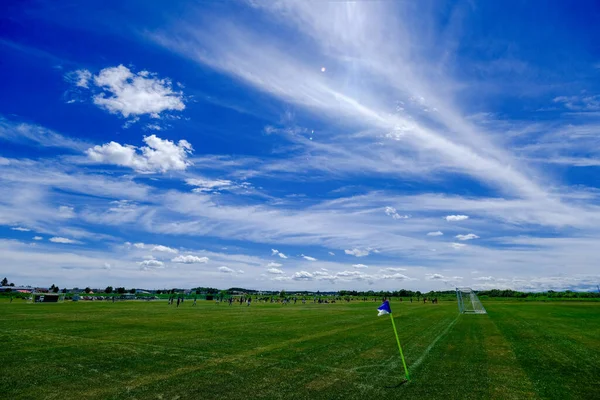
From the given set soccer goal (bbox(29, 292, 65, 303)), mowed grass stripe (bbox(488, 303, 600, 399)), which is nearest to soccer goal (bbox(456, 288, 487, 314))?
mowed grass stripe (bbox(488, 303, 600, 399))

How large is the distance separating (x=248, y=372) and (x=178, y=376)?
7.99ft

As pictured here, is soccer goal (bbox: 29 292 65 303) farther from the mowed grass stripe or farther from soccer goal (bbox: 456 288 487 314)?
the mowed grass stripe

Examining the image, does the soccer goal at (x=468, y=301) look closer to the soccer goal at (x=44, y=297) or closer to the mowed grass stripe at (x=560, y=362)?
the mowed grass stripe at (x=560, y=362)

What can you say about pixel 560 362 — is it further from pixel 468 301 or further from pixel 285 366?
pixel 468 301

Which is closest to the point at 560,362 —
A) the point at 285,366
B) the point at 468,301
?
the point at 285,366

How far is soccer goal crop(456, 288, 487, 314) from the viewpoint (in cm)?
4878

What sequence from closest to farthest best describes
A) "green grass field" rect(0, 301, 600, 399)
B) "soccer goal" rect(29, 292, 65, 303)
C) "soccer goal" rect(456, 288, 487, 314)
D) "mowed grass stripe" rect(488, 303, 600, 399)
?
"green grass field" rect(0, 301, 600, 399) < "mowed grass stripe" rect(488, 303, 600, 399) < "soccer goal" rect(456, 288, 487, 314) < "soccer goal" rect(29, 292, 65, 303)

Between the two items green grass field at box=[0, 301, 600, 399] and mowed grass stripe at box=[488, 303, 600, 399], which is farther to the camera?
mowed grass stripe at box=[488, 303, 600, 399]

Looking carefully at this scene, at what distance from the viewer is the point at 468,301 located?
52.5 metres

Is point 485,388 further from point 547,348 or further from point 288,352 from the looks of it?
point 547,348

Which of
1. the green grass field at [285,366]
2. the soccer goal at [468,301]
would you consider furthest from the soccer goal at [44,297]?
the soccer goal at [468,301]

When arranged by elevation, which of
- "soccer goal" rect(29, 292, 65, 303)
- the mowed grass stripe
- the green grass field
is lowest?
the mowed grass stripe

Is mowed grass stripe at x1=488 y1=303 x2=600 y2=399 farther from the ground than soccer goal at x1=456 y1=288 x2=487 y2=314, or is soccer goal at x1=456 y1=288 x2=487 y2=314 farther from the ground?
soccer goal at x1=456 y1=288 x2=487 y2=314

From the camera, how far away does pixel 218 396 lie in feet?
32.2
